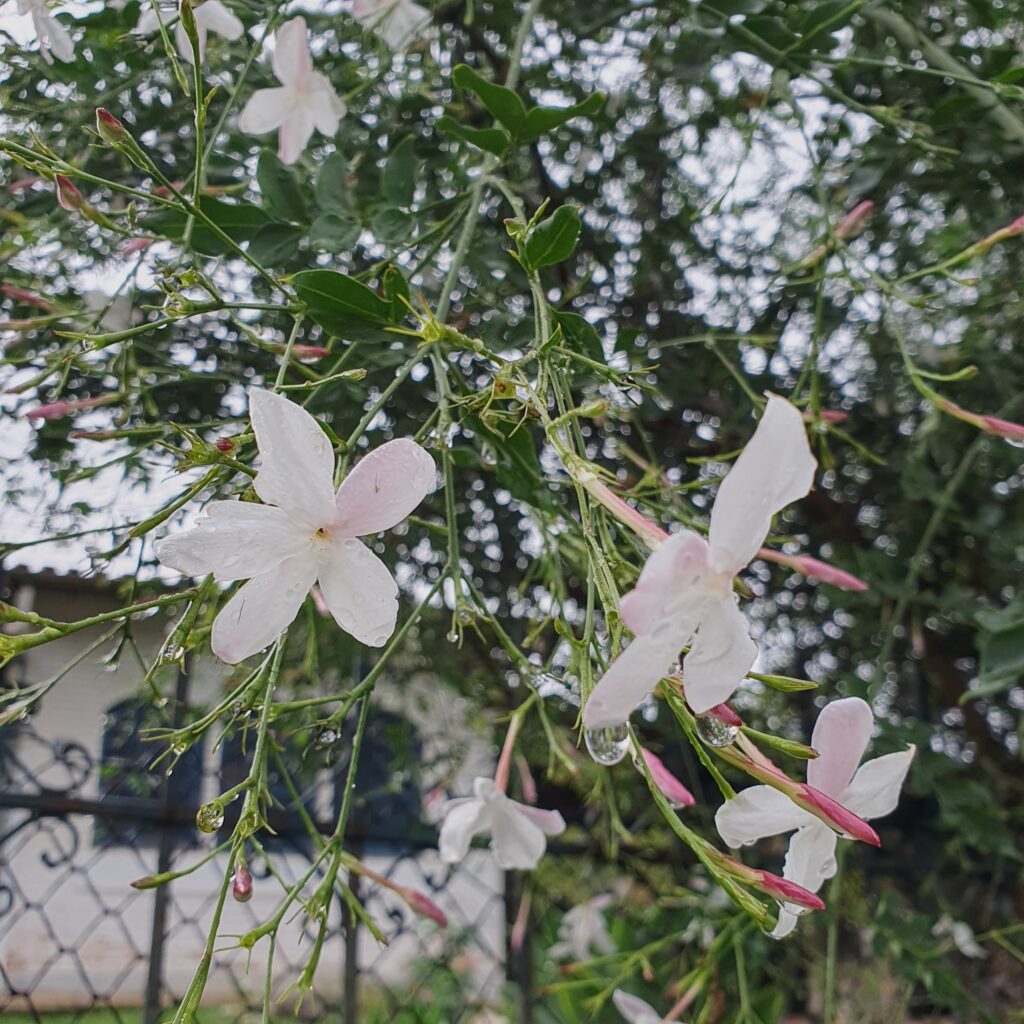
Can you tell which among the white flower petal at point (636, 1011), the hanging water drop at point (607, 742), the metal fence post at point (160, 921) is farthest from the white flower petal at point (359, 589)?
the metal fence post at point (160, 921)

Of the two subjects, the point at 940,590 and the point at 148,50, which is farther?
the point at 940,590

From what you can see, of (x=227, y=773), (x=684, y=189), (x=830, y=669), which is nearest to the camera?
(x=227, y=773)

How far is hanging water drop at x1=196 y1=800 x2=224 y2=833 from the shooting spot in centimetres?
43

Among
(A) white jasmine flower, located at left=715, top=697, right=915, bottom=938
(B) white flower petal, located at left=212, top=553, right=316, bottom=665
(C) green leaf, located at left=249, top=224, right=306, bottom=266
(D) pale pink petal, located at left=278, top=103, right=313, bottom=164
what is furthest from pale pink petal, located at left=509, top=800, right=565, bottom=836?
(D) pale pink petal, located at left=278, top=103, right=313, bottom=164

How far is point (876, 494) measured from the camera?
4.59 ft

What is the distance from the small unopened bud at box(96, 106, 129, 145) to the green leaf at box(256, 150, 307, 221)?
7.2 inches

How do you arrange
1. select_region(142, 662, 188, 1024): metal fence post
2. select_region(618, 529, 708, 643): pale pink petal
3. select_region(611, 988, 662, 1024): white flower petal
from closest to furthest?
1. select_region(618, 529, 708, 643): pale pink petal
2. select_region(611, 988, 662, 1024): white flower petal
3. select_region(142, 662, 188, 1024): metal fence post

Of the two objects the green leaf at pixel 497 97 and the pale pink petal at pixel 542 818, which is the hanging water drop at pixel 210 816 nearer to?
the pale pink petal at pixel 542 818

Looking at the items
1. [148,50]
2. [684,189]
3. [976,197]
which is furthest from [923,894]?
[148,50]

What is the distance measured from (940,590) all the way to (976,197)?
64 centimetres

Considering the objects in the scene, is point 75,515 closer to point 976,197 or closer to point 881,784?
point 881,784

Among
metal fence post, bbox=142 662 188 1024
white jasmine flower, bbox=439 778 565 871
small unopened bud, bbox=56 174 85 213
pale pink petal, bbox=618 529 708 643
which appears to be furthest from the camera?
metal fence post, bbox=142 662 188 1024

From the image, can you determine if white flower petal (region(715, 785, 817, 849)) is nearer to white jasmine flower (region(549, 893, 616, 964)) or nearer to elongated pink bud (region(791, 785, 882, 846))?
elongated pink bud (region(791, 785, 882, 846))

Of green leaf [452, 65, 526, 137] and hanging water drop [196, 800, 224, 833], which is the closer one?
hanging water drop [196, 800, 224, 833]
